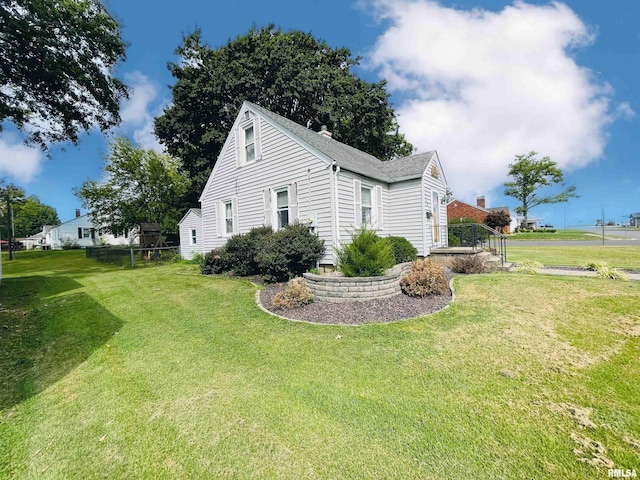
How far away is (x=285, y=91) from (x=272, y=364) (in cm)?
2052

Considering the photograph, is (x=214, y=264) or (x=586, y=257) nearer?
(x=214, y=264)

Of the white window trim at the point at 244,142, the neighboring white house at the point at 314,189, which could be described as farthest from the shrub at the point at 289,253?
the white window trim at the point at 244,142

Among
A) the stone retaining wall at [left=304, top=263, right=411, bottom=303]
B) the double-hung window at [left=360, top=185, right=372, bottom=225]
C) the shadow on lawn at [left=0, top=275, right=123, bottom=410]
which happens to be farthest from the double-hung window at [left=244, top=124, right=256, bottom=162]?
the shadow on lawn at [left=0, top=275, right=123, bottom=410]

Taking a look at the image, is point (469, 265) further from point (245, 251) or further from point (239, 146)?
point (239, 146)

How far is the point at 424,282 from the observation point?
6684 millimetres

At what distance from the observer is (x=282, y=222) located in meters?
10.8

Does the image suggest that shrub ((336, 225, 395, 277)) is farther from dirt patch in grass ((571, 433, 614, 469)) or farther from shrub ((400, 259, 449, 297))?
dirt patch in grass ((571, 433, 614, 469))

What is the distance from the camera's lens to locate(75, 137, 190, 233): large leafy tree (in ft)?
74.6

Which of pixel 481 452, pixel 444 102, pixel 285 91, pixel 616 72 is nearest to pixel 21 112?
pixel 285 91

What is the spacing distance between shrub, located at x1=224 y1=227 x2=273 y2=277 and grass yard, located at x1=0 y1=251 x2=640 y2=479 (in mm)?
4431

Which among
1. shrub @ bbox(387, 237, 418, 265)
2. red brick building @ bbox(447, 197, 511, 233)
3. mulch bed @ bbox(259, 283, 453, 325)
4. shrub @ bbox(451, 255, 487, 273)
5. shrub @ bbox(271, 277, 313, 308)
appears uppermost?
red brick building @ bbox(447, 197, 511, 233)

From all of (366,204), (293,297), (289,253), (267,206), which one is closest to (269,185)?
(267,206)

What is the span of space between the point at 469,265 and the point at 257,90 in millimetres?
18806

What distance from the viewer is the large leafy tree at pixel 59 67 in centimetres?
898
